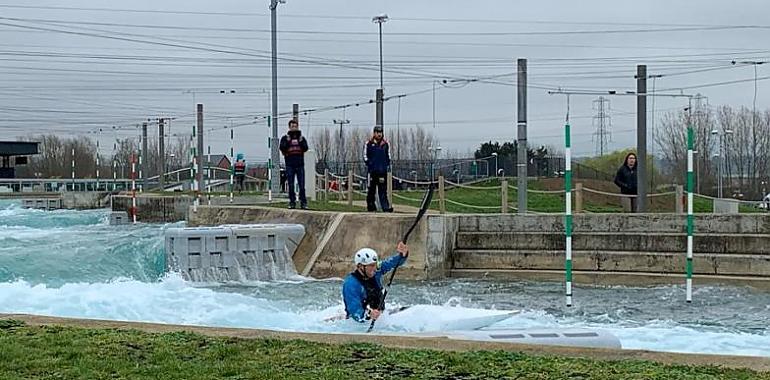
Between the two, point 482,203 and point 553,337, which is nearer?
point 553,337

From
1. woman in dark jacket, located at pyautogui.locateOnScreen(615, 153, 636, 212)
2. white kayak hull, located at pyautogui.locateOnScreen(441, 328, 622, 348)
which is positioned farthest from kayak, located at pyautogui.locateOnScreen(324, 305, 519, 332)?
woman in dark jacket, located at pyautogui.locateOnScreen(615, 153, 636, 212)

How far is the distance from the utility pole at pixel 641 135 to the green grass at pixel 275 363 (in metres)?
A: 13.0

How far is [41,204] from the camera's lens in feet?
151

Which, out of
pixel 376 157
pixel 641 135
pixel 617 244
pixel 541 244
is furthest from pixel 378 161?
pixel 641 135

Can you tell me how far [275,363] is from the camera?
661 cm

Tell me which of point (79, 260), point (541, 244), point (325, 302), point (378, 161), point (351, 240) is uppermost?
point (378, 161)

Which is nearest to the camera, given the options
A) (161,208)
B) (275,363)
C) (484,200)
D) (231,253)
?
(275,363)

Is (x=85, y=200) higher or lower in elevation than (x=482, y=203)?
lower

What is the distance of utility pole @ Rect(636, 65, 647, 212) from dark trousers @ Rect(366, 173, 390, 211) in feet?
16.7

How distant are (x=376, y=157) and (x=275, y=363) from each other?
12.4 meters

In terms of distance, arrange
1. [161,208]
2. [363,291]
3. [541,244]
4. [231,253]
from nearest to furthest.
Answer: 1. [363,291]
2. [231,253]
3. [541,244]
4. [161,208]

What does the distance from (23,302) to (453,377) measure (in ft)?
33.0

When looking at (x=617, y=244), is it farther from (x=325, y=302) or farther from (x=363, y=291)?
(x=363, y=291)

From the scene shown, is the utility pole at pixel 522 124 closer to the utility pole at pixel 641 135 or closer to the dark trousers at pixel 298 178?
the utility pole at pixel 641 135
